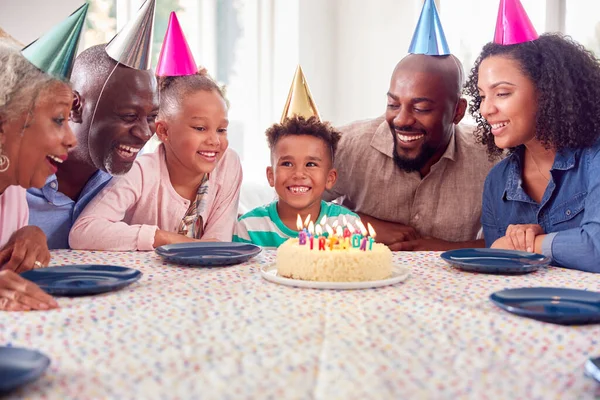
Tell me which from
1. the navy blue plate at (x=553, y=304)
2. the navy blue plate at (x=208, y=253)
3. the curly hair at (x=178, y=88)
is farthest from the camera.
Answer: the curly hair at (x=178, y=88)

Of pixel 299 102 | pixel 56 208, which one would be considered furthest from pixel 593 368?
pixel 299 102

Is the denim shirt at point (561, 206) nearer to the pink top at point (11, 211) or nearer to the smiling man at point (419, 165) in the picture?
the smiling man at point (419, 165)

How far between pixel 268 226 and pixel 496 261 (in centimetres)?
116

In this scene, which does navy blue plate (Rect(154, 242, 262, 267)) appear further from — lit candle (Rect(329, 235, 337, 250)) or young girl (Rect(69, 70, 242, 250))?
→ young girl (Rect(69, 70, 242, 250))

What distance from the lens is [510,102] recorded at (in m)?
2.15

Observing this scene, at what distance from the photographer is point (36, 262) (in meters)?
1.56

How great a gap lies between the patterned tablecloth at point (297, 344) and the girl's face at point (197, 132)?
1.02 m

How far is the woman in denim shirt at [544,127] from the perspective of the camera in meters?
2.06

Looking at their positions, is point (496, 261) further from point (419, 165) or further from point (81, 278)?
point (419, 165)

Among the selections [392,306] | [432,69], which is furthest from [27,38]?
[392,306]

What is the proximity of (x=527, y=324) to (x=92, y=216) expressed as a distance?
1463mm

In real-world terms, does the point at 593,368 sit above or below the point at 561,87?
below

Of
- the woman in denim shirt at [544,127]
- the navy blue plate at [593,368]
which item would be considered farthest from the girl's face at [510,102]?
the navy blue plate at [593,368]

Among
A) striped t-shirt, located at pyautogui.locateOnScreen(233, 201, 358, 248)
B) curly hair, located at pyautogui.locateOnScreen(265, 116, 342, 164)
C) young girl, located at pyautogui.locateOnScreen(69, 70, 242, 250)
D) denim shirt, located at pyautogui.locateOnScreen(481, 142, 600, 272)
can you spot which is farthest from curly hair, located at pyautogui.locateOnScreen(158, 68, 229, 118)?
denim shirt, located at pyautogui.locateOnScreen(481, 142, 600, 272)
